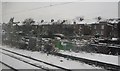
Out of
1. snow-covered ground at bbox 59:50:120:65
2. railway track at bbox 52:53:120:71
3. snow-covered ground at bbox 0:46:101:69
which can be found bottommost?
snow-covered ground at bbox 0:46:101:69

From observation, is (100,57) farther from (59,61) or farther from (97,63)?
(59,61)

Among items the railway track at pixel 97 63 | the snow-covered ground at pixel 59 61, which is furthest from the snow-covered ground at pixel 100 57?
the snow-covered ground at pixel 59 61

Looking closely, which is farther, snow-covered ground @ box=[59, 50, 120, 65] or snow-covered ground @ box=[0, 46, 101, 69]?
snow-covered ground @ box=[0, 46, 101, 69]

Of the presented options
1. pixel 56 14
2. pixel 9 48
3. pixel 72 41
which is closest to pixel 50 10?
pixel 56 14

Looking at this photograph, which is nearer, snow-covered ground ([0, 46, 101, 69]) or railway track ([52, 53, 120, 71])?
railway track ([52, 53, 120, 71])

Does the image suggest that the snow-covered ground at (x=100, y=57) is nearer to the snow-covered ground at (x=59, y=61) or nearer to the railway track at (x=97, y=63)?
the railway track at (x=97, y=63)

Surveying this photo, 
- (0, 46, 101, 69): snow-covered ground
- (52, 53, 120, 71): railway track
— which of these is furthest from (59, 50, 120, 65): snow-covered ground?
(0, 46, 101, 69): snow-covered ground

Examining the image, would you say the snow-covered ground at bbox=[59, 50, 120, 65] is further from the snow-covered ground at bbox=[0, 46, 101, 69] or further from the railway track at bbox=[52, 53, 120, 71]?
the snow-covered ground at bbox=[0, 46, 101, 69]

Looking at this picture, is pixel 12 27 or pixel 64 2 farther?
pixel 12 27

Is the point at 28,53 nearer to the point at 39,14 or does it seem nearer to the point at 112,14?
the point at 39,14

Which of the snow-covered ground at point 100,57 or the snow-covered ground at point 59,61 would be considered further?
the snow-covered ground at point 59,61

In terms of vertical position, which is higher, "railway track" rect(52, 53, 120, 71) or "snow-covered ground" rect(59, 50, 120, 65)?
"snow-covered ground" rect(59, 50, 120, 65)
